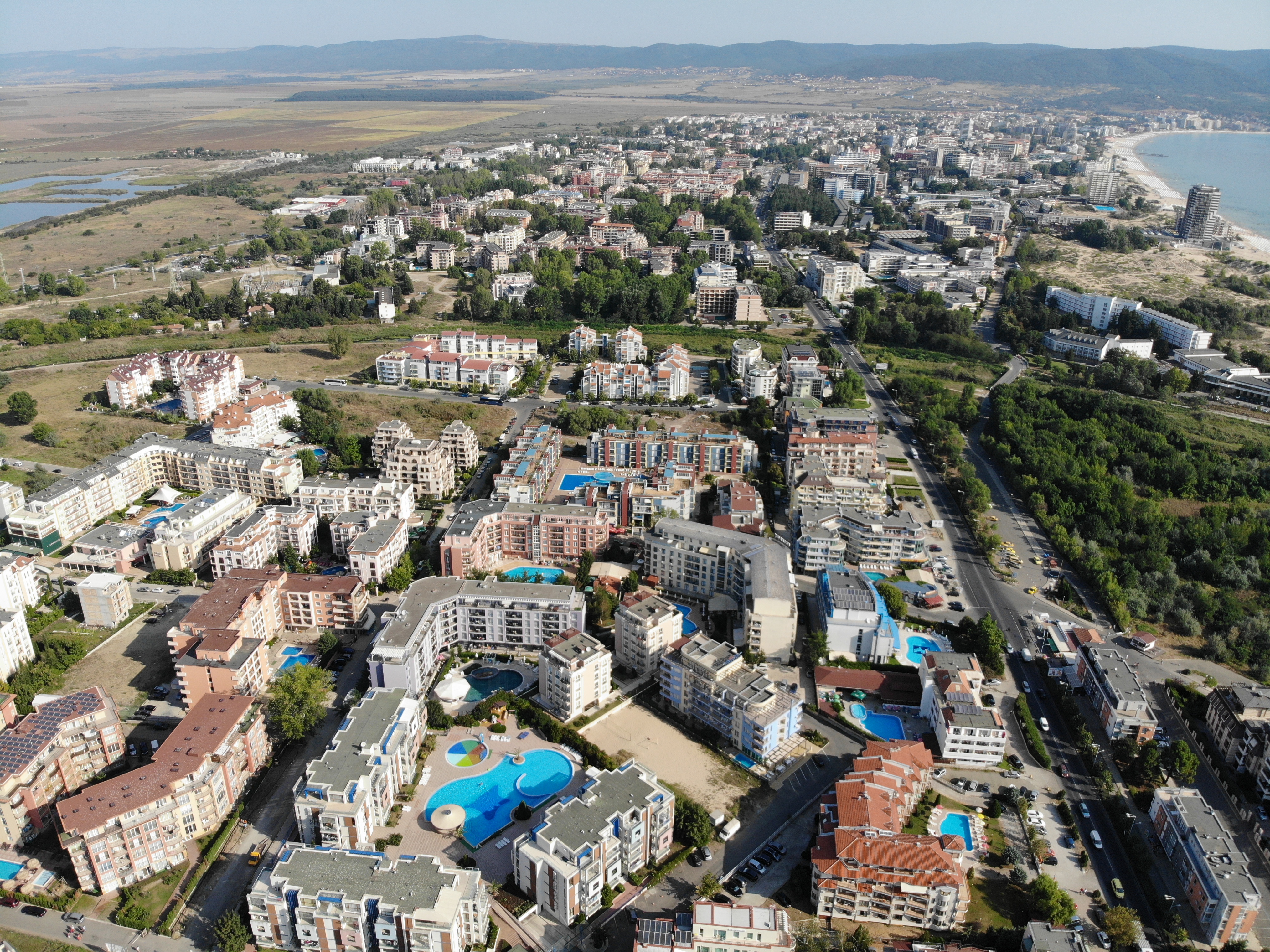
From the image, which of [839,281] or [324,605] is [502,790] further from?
[839,281]

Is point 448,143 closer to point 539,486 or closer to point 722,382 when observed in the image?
point 722,382

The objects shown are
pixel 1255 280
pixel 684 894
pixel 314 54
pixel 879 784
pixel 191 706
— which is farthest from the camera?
pixel 314 54

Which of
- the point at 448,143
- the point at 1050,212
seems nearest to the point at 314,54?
the point at 448,143

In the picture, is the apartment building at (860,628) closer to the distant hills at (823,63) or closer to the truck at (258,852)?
the truck at (258,852)

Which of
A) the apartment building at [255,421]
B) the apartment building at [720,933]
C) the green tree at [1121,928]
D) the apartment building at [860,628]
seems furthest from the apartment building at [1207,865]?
the apartment building at [255,421]

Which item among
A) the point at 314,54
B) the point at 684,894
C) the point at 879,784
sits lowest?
the point at 684,894
